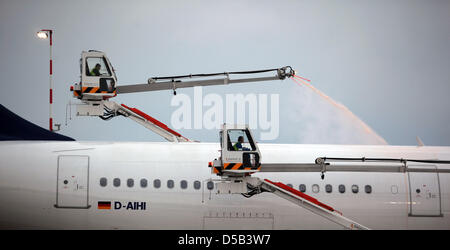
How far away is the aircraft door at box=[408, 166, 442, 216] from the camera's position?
14.4m

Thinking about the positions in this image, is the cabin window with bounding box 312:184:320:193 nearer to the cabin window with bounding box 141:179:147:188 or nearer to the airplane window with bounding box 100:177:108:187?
the cabin window with bounding box 141:179:147:188

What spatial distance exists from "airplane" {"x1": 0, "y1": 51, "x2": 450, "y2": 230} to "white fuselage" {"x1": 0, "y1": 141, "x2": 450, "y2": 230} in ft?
0.09

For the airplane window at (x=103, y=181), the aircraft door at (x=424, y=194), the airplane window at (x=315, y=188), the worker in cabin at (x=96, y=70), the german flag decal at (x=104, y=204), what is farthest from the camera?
the aircraft door at (x=424, y=194)

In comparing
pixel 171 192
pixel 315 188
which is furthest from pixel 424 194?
pixel 171 192

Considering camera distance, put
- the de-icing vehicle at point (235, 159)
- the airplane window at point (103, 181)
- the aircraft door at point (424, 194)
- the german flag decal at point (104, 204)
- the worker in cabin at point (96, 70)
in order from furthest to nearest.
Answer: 1. the aircraft door at point (424, 194)
2. the worker in cabin at point (96, 70)
3. the airplane window at point (103, 181)
4. the german flag decal at point (104, 204)
5. the de-icing vehicle at point (235, 159)

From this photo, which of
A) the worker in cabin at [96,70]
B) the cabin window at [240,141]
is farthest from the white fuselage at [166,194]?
the worker in cabin at [96,70]

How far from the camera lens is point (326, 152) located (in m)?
15.1

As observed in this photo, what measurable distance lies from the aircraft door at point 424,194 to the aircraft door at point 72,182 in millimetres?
9498

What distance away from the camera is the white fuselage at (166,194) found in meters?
13.8

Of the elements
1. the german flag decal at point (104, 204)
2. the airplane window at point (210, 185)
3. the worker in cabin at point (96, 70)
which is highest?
the worker in cabin at point (96, 70)

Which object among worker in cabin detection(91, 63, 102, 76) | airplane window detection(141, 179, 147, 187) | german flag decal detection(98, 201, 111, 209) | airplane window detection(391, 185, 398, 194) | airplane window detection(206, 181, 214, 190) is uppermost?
worker in cabin detection(91, 63, 102, 76)

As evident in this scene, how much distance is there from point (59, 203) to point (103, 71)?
3.97 m

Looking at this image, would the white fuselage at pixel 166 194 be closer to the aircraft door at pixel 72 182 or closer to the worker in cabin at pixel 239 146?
the aircraft door at pixel 72 182

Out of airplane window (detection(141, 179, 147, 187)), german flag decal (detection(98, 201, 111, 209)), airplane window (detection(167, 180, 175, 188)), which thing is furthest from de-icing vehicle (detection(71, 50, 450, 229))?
german flag decal (detection(98, 201, 111, 209))
